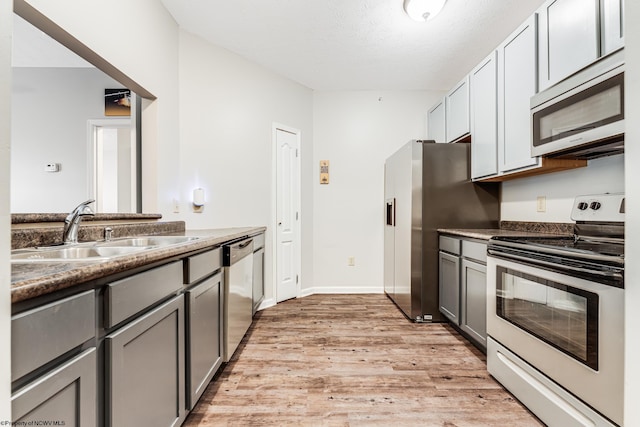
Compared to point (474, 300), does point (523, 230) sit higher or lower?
higher

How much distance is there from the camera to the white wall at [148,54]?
1.65 m

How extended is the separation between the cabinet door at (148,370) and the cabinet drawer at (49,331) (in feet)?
0.42

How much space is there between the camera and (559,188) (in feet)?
7.40

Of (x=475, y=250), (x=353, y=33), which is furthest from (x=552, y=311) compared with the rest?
(x=353, y=33)

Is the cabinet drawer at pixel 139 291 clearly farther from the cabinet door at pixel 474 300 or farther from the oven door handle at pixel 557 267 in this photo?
the cabinet door at pixel 474 300

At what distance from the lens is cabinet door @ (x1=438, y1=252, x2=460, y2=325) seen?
2601 millimetres

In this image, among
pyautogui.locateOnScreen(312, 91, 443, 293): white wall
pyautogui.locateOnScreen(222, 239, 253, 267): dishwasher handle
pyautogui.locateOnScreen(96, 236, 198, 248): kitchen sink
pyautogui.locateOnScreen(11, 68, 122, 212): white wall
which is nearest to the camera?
pyautogui.locateOnScreen(96, 236, 198, 248): kitchen sink

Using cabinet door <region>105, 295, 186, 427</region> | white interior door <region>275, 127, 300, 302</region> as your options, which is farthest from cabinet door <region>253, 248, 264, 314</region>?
cabinet door <region>105, 295, 186, 427</region>

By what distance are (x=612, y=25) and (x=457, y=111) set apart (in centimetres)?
164

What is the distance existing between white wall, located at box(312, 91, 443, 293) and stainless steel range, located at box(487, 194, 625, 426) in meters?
2.18

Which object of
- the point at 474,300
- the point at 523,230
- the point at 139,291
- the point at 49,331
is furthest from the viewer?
the point at 523,230

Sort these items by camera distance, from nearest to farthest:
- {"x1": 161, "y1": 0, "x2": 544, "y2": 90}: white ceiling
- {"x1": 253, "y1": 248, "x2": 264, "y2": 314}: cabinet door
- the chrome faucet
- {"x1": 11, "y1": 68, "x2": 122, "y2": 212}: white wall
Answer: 1. the chrome faucet
2. {"x1": 161, "y1": 0, "x2": 544, "y2": 90}: white ceiling
3. {"x1": 253, "y1": 248, "x2": 264, "y2": 314}: cabinet door
4. {"x1": 11, "y1": 68, "x2": 122, "y2": 212}: white wall

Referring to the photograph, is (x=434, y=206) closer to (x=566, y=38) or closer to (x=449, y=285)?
(x=449, y=285)

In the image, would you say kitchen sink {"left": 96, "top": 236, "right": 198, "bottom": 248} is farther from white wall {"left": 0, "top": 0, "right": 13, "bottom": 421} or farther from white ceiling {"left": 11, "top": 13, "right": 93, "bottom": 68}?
white ceiling {"left": 11, "top": 13, "right": 93, "bottom": 68}
